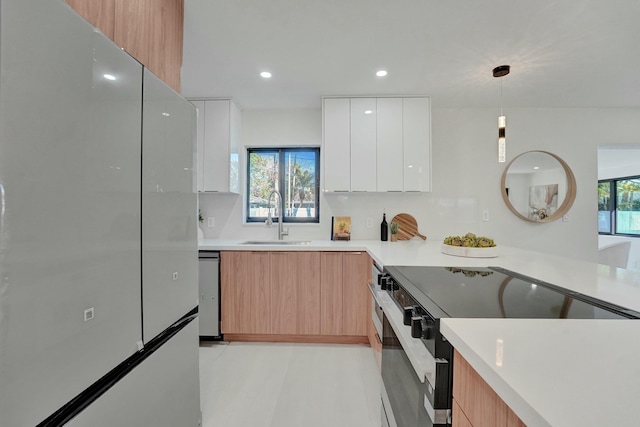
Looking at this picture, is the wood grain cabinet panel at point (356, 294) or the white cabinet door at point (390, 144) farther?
the white cabinet door at point (390, 144)

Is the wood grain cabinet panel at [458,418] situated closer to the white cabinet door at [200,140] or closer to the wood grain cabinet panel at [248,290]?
the wood grain cabinet panel at [248,290]

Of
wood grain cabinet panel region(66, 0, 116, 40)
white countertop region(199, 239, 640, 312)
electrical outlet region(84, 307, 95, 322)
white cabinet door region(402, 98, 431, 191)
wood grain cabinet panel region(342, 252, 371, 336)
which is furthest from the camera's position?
white cabinet door region(402, 98, 431, 191)

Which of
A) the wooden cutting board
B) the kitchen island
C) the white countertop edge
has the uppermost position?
the wooden cutting board

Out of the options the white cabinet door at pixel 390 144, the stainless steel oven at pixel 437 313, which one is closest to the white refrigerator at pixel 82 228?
the stainless steel oven at pixel 437 313

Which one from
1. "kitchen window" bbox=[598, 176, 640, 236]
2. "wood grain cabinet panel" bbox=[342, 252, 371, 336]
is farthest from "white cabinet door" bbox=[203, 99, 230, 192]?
"kitchen window" bbox=[598, 176, 640, 236]

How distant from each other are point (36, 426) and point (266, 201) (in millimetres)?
2655

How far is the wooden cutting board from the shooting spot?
301 centimetres

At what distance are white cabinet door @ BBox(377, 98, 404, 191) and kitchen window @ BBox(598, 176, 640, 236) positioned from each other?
16.4 ft

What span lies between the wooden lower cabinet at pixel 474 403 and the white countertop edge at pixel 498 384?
41 mm

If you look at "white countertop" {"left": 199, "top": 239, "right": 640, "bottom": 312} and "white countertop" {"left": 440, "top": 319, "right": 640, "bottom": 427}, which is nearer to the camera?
"white countertop" {"left": 440, "top": 319, "right": 640, "bottom": 427}

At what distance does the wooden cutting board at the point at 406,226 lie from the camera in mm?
3008

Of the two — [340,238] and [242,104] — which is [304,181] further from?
[242,104]

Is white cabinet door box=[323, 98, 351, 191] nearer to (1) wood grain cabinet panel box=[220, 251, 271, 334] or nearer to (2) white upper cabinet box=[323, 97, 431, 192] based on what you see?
(2) white upper cabinet box=[323, 97, 431, 192]

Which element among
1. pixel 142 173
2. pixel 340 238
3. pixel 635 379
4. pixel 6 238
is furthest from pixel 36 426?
pixel 340 238
